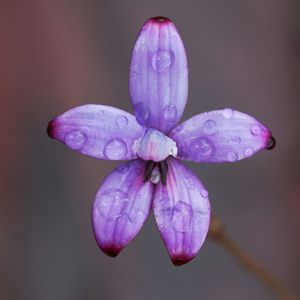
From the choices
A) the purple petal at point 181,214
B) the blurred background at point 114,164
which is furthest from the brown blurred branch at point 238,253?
the blurred background at point 114,164

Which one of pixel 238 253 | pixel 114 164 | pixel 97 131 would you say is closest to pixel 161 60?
pixel 97 131

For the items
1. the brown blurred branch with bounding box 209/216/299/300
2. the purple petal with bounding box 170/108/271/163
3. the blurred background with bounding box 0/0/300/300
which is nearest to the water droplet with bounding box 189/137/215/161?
the purple petal with bounding box 170/108/271/163

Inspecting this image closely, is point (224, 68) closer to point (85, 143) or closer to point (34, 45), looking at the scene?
point (34, 45)

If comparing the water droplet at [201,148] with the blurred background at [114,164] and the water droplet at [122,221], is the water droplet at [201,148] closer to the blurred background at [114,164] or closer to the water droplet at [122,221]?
the water droplet at [122,221]

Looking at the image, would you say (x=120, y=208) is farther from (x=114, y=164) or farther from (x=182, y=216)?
(x=114, y=164)

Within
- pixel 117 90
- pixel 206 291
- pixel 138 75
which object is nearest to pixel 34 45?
pixel 117 90

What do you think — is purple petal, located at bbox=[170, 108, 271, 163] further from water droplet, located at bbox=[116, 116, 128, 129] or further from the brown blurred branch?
the brown blurred branch
